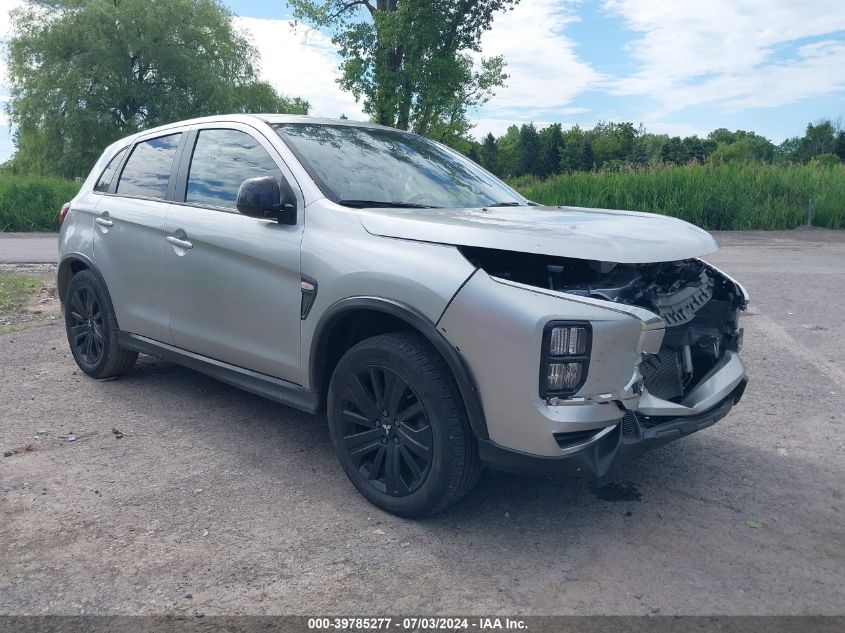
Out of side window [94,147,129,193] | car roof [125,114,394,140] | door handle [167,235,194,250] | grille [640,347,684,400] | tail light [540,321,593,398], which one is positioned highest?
car roof [125,114,394,140]

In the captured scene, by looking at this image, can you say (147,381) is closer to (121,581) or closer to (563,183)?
(121,581)


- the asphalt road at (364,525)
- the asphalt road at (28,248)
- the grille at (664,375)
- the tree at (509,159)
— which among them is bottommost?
the asphalt road at (28,248)

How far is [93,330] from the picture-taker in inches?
223

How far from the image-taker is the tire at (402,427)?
10.6 ft

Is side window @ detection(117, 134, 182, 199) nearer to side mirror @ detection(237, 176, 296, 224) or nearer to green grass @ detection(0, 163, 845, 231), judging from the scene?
side mirror @ detection(237, 176, 296, 224)

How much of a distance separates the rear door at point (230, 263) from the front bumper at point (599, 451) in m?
1.29

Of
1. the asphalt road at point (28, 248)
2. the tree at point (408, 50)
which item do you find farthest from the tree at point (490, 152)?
the asphalt road at point (28, 248)

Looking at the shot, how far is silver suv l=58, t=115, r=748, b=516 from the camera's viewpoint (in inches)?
120

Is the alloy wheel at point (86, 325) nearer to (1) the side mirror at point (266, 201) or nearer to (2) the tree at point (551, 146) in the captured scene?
(1) the side mirror at point (266, 201)

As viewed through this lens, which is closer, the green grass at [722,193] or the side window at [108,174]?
the side window at [108,174]

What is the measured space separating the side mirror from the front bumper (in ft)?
5.21

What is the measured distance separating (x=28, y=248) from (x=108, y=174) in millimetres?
13201

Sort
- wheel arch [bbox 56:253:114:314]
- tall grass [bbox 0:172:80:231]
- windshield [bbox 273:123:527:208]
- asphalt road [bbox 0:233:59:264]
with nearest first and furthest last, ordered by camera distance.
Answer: windshield [bbox 273:123:527:208], wheel arch [bbox 56:253:114:314], asphalt road [bbox 0:233:59:264], tall grass [bbox 0:172:80:231]

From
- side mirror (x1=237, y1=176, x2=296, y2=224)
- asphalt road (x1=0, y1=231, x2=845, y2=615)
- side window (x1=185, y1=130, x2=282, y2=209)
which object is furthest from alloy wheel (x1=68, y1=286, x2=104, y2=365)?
side mirror (x1=237, y1=176, x2=296, y2=224)
